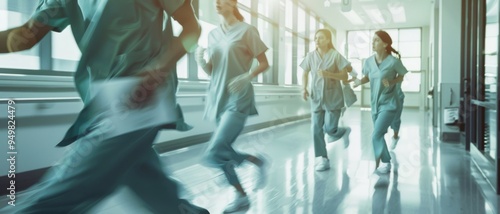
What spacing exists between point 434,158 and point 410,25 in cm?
770

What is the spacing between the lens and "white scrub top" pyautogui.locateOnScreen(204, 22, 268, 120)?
1.91 metres

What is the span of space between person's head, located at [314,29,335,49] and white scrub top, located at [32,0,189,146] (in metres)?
2.24

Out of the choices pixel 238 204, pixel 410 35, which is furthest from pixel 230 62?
pixel 410 35

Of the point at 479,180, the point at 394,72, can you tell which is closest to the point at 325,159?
the point at 394,72

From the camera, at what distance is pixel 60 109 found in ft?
8.14

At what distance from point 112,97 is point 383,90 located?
250 centimetres

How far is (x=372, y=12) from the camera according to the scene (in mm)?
8070

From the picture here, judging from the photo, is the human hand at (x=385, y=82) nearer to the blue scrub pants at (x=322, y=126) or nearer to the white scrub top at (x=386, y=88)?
the white scrub top at (x=386, y=88)

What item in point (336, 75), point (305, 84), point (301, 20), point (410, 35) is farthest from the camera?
point (410, 35)

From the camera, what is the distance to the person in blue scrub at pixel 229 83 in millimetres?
1869

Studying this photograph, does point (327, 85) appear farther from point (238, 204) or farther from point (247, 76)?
point (238, 204)

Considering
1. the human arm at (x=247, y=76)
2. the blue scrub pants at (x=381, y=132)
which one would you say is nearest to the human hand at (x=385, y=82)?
the blue scrub pants at (x=381, y=132)

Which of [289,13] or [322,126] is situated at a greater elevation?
[289,13]

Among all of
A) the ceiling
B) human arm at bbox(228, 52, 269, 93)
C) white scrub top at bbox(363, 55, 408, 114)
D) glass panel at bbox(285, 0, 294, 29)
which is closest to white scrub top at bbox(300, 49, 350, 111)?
white scrub top at bbox(363, 55, 408, 114)
